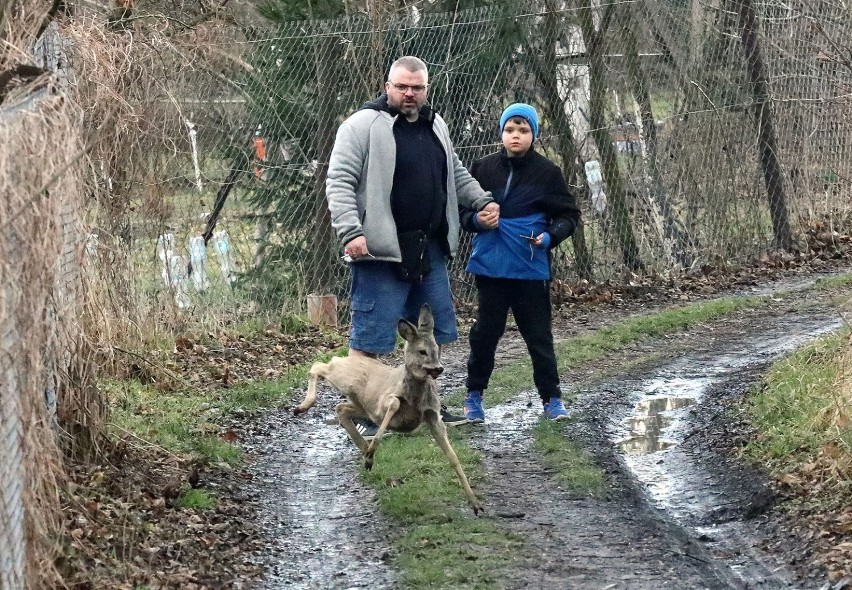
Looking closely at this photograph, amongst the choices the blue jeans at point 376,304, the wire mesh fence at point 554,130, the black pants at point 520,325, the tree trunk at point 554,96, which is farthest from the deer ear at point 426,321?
the tree trunk at point 554,96

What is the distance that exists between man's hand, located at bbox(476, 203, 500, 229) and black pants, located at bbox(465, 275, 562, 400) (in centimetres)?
47

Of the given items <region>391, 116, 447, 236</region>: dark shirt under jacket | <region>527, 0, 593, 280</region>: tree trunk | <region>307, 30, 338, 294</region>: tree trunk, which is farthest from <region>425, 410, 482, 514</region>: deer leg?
<region>527, 0, 593, 280</region>: tree trunk

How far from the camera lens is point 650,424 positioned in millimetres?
8469

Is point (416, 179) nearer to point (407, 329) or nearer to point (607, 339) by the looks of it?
point (407, 329)

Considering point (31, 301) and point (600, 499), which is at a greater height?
point (31, 301)

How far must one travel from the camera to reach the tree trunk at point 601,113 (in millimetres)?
13211

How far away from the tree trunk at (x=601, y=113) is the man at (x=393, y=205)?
18.4 ft

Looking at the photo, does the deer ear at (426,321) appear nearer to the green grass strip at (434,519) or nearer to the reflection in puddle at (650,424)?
the green grass strip at (434,519)

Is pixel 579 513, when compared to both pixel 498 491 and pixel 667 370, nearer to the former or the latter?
pixel 498 491

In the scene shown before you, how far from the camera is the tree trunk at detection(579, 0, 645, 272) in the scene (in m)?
13.2

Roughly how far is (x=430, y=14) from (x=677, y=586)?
8739mm

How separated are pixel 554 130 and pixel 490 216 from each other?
5.22 meters

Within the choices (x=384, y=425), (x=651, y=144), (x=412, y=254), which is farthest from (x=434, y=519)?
(x=651, y=144)

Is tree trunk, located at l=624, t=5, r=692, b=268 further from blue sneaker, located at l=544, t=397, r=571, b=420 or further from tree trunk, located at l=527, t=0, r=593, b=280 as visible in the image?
blue sneaker, located at l=544, t=397, r=571, b=420
